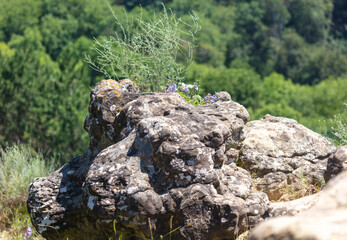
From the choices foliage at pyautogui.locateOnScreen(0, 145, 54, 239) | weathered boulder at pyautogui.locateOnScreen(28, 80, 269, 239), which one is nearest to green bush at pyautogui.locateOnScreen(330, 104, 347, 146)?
weathered boulder at pyautogui.locateOnScreen(28, 80, 269, 239)

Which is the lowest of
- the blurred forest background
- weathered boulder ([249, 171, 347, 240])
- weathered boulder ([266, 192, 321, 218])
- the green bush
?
the blurred forest background

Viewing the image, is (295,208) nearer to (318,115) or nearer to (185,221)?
(185,221)

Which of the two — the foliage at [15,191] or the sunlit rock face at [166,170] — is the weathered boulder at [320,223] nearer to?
the sunlit rock face at [166,170]

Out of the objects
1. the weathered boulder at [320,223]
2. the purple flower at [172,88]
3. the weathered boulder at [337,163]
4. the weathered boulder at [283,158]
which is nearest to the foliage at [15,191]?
the purple flower at [172,88]

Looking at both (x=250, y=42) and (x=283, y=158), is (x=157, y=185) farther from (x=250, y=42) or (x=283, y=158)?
(x=250, y=42)

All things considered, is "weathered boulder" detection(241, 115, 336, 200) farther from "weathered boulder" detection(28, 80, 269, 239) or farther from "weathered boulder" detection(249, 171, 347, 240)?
"weathered boulder" detection(249, 171, 347, 240)

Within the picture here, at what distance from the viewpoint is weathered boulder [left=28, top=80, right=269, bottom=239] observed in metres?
4.68

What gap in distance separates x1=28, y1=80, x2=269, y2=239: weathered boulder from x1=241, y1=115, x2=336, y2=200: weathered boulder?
415 millimetres

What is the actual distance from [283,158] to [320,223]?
3647 mm

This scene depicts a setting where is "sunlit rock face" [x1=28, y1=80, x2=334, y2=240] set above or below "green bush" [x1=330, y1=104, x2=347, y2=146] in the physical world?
above

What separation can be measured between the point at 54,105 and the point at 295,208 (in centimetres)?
2867

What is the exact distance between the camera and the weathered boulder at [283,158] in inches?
236

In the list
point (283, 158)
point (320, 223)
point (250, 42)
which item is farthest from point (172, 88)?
point (250, 42)

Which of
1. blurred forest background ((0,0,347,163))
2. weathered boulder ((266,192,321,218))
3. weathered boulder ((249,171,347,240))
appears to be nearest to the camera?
weathered boulder ((249,171,347,240))
